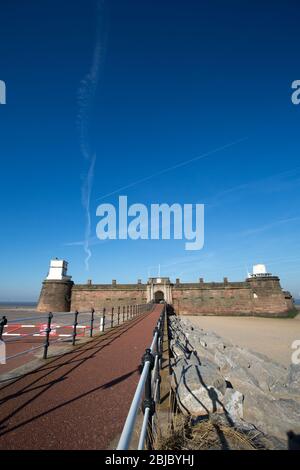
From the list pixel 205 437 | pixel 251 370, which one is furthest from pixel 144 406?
pixel 251 370

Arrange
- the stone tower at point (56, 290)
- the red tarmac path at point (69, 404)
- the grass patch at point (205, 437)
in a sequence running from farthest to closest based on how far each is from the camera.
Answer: the stone tower at point (56, 290)
the grass patch at point (205, 437)
the red tarmac path at point (69, 404)

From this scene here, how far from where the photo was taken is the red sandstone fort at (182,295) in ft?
115

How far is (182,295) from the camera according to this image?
1487 inches

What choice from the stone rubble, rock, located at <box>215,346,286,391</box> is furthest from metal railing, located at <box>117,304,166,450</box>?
rock, located at <box>215,346,286,391</box>

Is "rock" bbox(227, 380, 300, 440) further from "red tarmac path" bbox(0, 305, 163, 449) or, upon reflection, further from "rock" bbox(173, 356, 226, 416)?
"red tarmac path" bbox(0, 305, 163, 449)

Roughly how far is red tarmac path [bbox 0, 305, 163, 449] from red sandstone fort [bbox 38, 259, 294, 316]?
3326 cm

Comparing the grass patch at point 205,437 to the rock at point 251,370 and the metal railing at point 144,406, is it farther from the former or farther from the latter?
the rock at point 251,370

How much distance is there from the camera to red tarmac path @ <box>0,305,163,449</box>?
7.50 feet

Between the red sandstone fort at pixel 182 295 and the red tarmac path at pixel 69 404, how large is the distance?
33.3m

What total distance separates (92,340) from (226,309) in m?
32.7

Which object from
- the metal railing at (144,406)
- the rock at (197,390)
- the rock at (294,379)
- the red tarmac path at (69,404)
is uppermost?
the metal railing at (144,406)

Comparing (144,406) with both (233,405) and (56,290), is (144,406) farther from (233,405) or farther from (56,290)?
(56,290)

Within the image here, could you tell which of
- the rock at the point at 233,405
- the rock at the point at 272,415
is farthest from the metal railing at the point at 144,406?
the rock at the point at 272,415
